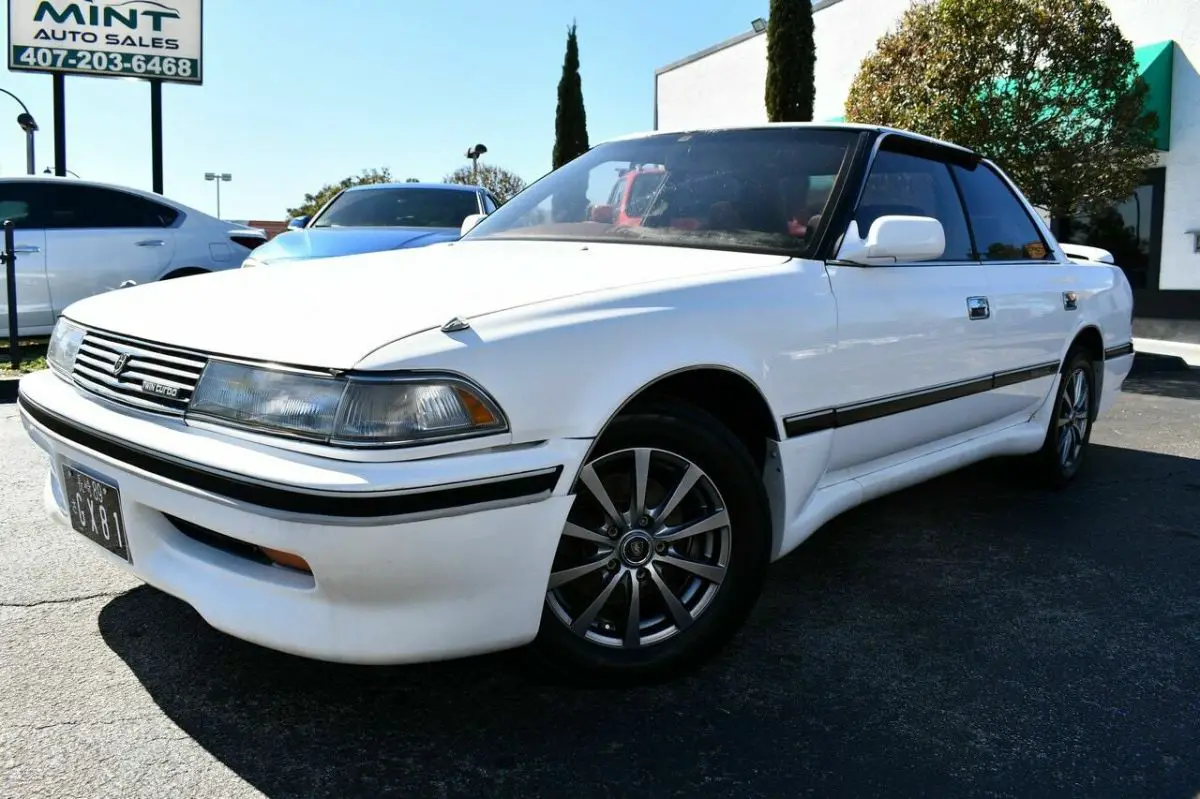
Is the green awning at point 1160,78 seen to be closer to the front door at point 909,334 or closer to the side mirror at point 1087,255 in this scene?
the side mirror at point 1087,255

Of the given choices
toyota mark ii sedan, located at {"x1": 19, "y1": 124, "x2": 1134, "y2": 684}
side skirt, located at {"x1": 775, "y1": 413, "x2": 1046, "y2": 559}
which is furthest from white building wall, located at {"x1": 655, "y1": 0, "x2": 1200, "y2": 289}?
side skirt, located at {"x1": 775, "y1": 413, "x2": 1046, "y2": 559}

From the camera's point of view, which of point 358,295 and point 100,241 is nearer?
point 358,295

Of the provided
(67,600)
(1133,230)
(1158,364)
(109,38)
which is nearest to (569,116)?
(109,38)

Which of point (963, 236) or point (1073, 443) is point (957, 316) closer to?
point (963, 236)

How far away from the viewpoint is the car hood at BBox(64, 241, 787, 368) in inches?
79.9

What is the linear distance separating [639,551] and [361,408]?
80 centimetres

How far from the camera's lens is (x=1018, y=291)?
3.83 m

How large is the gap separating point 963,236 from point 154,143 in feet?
43.3

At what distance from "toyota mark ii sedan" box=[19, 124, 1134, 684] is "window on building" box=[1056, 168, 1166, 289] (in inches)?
459

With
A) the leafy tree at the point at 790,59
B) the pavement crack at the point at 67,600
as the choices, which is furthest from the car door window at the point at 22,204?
the leafy tree at the point at 790,59

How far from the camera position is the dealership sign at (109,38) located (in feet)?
46.0

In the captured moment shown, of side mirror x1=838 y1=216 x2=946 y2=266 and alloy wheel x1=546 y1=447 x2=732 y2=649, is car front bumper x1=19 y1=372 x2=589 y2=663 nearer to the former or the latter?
alloy wheel x1=546 y1=447 x2=732 y2=649

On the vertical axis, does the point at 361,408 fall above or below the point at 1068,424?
above

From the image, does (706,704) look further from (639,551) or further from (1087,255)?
(1087,255)
